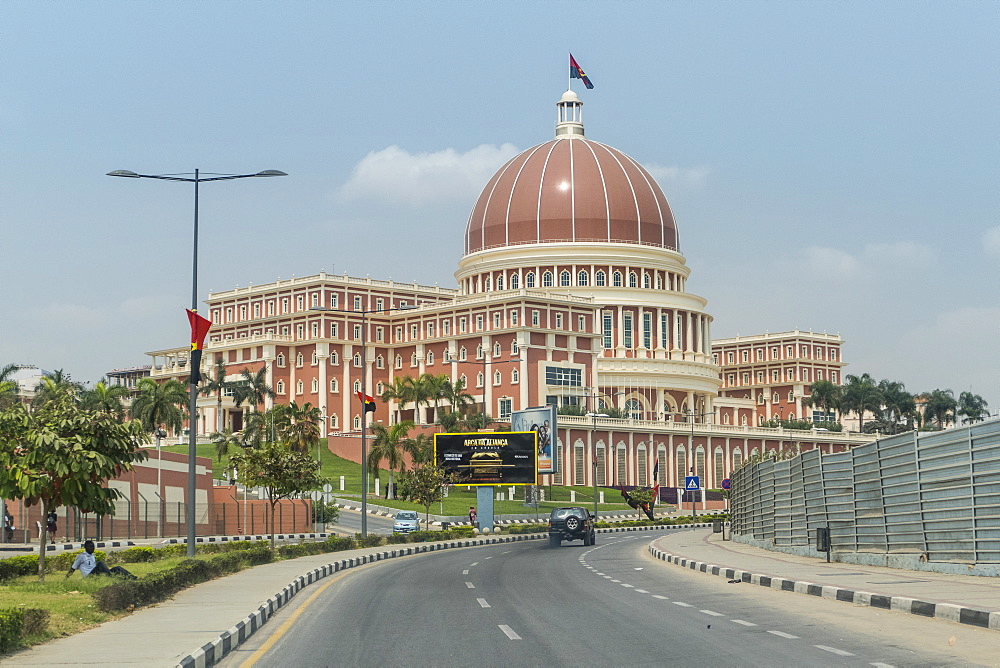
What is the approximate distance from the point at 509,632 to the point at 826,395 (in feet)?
478

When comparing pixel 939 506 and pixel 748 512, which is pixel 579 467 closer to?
pixel 748 512

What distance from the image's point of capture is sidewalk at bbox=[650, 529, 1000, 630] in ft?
61.7

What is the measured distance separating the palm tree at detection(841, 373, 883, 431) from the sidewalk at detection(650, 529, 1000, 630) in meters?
120

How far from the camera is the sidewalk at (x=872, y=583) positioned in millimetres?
18812

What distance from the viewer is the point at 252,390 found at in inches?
5007

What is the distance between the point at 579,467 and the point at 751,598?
92680 mm

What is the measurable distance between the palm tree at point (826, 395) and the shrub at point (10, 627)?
149m

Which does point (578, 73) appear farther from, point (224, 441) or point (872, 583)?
point (872, 583)

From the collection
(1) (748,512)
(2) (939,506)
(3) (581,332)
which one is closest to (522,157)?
(3) (581,332)

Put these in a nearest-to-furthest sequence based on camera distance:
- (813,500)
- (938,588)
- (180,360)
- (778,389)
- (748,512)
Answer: (938,588)
(813,500)
(748,512)
(180,360)
(778,389)

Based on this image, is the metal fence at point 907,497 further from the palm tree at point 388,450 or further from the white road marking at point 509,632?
the palm tree at point 388,450

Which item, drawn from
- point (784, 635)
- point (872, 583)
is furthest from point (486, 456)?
point (784, 635)

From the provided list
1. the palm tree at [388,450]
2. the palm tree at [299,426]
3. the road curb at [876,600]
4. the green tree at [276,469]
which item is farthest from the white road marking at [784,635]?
the palm tree at [388,450]

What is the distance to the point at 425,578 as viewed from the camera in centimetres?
3184
